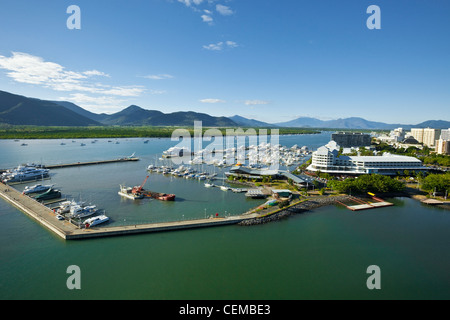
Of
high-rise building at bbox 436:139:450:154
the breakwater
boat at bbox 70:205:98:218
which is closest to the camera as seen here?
the breakwater

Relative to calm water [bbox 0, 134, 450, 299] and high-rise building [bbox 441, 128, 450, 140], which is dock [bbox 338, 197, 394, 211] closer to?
calm water [bbox 0, 134, 450, 299]

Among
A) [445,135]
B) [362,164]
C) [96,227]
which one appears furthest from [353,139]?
[96,227]

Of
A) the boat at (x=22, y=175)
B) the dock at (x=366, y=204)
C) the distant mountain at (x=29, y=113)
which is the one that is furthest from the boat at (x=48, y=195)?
the distant mountain at (x=29, y=113)

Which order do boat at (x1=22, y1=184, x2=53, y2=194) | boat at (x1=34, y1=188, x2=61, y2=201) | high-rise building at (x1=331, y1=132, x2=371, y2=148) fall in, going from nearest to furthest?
boat at (x1=34, y1=188, x2=61, y2=201) < boat at (x1=22, y1=184, x2=53, y2=194) < high-rise building at (x1=331, y1=132, x2=371, y2=148)

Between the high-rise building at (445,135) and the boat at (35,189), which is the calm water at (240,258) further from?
the high-rise building at (445,135)

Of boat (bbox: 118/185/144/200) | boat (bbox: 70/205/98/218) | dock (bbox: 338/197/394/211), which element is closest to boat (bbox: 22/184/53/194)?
boat (bbox: 118/185/144/200)

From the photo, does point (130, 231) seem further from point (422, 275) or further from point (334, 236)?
point (422, 275)

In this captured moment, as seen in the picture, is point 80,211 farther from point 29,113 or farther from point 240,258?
point 29,113
